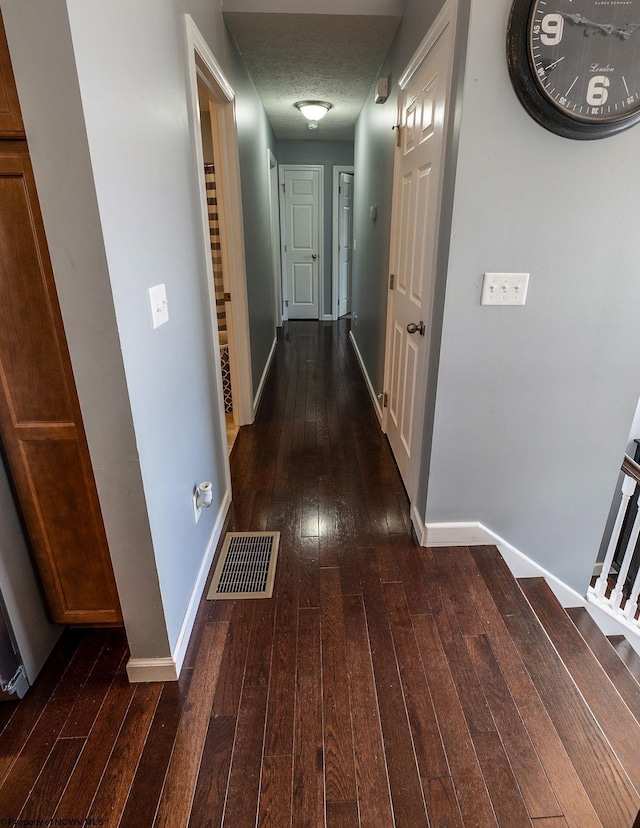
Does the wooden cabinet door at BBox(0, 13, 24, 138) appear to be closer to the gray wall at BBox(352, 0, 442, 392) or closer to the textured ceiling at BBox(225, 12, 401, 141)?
the gray wall at BBox(352, 0, 442, 392)

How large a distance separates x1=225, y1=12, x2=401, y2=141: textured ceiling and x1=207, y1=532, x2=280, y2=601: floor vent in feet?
8.68

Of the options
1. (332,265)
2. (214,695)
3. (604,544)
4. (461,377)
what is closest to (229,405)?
(461,377)

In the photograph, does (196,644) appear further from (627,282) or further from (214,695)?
(627,282)

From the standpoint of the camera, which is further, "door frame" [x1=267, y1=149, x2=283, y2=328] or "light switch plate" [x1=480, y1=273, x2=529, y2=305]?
"door frame" [x1=267, y1=149, x2=283, y2=328]

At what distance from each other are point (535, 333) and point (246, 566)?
1.49m

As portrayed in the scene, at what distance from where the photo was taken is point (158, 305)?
1426 millimetres

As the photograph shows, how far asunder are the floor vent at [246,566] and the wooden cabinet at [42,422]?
0.45m

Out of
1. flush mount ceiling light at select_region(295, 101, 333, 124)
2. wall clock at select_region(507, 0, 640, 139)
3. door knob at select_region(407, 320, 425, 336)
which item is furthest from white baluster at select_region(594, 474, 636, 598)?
flush mount ceiling light at select_region(295, 101, 333, 124)

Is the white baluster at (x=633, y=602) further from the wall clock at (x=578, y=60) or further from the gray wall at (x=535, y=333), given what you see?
the wall clock at (x=578, y=60)

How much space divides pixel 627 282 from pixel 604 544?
233 cm

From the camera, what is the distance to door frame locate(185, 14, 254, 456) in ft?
6.23

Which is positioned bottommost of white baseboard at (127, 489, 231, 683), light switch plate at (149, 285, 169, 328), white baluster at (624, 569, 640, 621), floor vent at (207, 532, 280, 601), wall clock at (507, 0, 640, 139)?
white baluster at (624, 569, 640, 621)

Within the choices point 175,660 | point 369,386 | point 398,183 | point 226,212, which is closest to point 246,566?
point 175,660

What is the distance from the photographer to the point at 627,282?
1.78 meters
